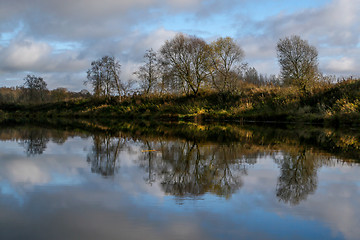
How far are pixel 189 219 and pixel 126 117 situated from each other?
31.6 m

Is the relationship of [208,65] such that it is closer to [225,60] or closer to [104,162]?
[225,60]

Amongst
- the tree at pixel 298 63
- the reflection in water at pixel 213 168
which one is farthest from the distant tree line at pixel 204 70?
the reflection in water at pixel 213 168

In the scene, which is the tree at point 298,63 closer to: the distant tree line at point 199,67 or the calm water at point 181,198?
the distant tree line at point 199,67

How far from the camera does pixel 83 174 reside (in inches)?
184

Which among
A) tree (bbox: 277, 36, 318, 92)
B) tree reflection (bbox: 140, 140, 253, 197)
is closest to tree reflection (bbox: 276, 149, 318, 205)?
tree reflection (bbox: 140, 140, 253, 197)

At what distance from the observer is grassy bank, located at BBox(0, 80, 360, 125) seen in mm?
18406

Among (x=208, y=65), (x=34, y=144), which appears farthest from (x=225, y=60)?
(x=34, y=144)

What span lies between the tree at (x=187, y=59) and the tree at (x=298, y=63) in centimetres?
781

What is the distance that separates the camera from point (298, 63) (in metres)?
26.6

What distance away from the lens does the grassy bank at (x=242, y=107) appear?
1841 centimetres

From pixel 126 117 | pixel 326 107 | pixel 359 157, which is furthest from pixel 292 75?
pixel 359 157

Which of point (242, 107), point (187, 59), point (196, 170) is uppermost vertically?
point (187, 59)

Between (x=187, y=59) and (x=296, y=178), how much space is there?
28.5m

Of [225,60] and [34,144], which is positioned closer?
[34,144]
